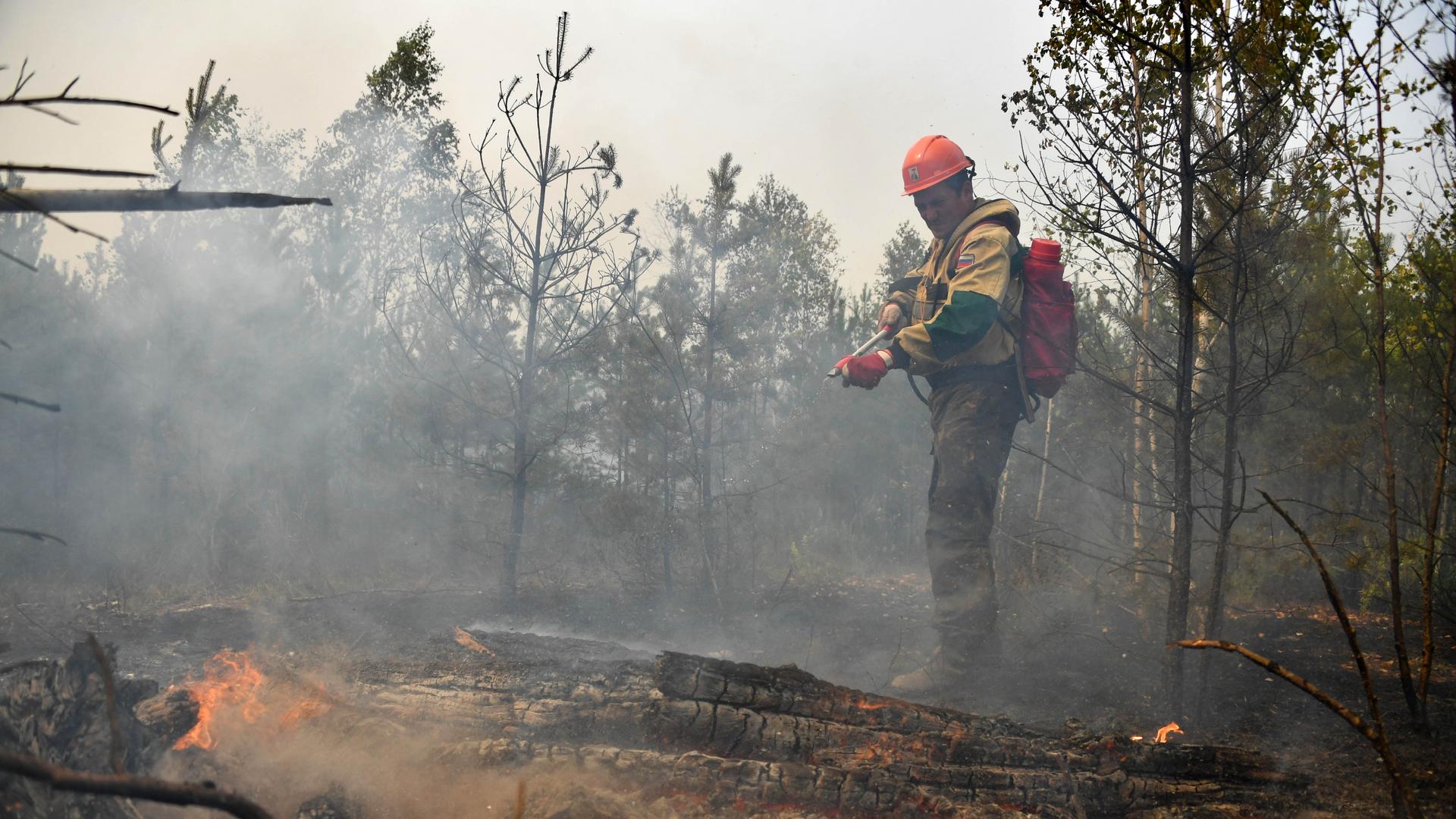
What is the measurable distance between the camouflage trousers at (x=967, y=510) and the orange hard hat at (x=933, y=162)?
1.36 metres

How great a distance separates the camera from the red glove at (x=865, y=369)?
5.29m

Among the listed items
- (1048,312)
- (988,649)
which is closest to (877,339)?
(1048,312)

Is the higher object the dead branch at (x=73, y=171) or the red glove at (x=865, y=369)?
the red glove at (x=865, y=369)

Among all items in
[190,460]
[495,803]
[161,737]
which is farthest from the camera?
[190,460]

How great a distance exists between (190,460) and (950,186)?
12.1m

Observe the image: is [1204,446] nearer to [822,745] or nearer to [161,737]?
[822,745]

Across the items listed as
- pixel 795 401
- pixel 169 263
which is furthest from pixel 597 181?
pixel 795 401

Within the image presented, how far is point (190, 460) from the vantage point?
12742mm

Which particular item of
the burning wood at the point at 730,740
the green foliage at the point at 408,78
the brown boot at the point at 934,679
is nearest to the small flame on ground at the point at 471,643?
the burning wood at the point at 730,740

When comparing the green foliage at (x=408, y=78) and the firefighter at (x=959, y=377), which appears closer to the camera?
the firefighter at (x=959, y=377)

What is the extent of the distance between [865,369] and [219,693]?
3.92 metres

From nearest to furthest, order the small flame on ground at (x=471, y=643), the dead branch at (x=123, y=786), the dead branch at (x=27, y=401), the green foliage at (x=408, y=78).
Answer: the dead branch at (x=123, y=786) < the dead branch at (x=27, y=401) < the small flame on ground at (x=471, y=643) < the green foliage at (x=408, y=78)

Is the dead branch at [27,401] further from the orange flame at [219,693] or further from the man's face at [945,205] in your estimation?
the man's face at [945,205]

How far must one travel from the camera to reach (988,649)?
550cm
